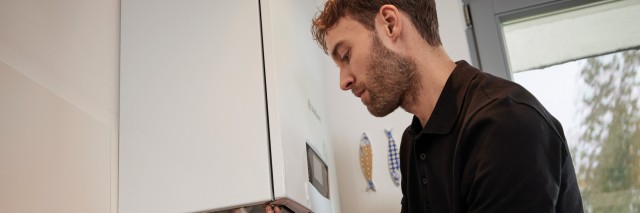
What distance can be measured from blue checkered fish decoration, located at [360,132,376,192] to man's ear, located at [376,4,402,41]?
0.68 m

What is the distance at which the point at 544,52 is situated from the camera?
5.94 feet

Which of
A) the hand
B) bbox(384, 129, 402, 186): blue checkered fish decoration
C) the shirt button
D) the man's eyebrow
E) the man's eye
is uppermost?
the man's eyebrow

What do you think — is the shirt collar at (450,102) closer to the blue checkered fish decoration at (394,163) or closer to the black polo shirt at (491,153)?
the black polo shirt at (491,153)

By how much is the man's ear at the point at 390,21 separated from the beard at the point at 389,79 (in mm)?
24

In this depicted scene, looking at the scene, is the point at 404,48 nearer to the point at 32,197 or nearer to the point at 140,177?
the point at 140,177

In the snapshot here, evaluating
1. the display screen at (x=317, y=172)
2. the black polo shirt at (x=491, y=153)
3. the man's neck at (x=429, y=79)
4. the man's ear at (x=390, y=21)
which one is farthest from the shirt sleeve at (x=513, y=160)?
the display screen at (x=317, y=172)

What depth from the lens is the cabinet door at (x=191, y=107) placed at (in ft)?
3.70

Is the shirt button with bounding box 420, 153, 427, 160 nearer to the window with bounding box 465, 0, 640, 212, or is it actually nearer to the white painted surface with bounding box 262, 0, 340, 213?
the white painted surface with bounding box 262, 0, 340, 213

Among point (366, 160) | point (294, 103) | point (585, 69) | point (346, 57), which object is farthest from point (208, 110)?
point (585, 69)

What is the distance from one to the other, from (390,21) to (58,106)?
2.14ft

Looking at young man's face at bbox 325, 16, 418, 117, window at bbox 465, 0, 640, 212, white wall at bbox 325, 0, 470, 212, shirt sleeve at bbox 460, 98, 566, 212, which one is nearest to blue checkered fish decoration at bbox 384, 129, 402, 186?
white wall at bbox 325, 0, 470, 212

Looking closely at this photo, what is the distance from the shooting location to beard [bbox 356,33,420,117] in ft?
3.67

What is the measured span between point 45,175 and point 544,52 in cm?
149

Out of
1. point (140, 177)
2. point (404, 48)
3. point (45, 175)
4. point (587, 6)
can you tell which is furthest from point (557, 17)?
point (45, 175)
